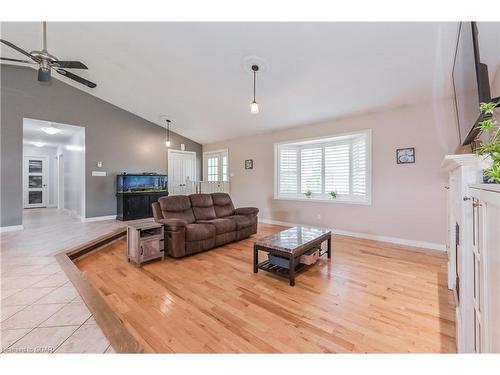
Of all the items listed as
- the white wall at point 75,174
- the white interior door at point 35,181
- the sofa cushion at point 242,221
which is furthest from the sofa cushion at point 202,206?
the white interior door at point 35,181

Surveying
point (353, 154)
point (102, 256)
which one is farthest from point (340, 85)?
point (102, 256)

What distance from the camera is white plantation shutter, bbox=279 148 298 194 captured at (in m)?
5.52

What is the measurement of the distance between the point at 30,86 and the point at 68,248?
374 cm

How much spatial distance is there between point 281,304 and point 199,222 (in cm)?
222

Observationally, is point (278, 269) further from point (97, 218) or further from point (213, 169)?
point (213, 169)

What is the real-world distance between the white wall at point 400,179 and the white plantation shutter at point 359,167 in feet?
0.66

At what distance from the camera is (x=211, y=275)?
2686mm

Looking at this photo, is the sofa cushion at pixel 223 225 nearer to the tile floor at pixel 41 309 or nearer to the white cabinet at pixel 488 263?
the tile floor at pixel 41 309

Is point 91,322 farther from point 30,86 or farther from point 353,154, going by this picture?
point 30,86

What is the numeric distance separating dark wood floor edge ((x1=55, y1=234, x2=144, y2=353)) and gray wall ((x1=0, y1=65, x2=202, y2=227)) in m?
3.48

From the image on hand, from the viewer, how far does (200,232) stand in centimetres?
340

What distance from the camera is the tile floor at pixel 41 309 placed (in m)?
1.43

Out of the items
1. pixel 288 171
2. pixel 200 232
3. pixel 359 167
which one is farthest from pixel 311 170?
pixel 200 232

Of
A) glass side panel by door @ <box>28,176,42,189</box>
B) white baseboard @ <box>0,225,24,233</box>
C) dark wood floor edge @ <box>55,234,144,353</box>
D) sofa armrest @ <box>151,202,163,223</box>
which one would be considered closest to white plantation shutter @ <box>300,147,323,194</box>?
sofa armrest @ <box>151,202,163,223</box>
